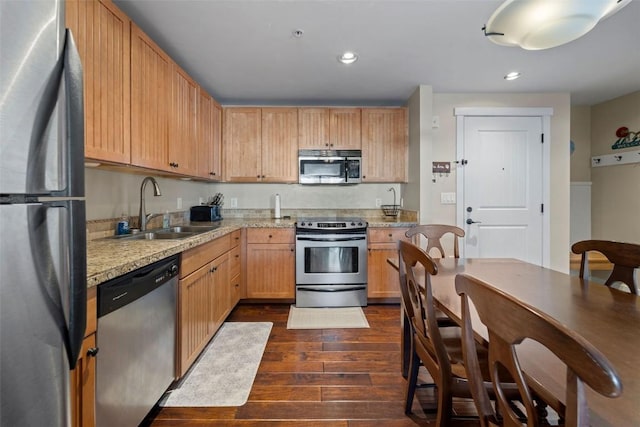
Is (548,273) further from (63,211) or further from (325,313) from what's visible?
(63,211)

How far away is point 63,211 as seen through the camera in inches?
27.1

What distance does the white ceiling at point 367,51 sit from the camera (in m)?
1.83

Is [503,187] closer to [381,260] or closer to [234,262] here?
[381,260]

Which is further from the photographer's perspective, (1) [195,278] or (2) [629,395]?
(1) [195,278]

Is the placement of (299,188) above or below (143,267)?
above

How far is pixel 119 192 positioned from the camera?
2086 mm

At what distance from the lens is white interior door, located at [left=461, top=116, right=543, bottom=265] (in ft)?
10.8

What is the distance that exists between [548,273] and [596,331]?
32.2 inches

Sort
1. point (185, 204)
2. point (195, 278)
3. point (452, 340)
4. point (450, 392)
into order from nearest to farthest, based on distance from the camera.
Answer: point (450, 392)
point (452, 340)
point (195, 278)
point (185, 204)

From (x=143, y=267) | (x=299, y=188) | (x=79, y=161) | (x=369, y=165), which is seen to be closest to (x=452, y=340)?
(x=143, y=267)

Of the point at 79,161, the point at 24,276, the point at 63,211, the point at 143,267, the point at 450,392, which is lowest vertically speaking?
the point at 450,392

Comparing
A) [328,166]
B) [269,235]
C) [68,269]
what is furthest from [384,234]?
[68,269]

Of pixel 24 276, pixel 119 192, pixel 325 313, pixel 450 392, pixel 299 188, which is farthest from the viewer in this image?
pixel 299 188

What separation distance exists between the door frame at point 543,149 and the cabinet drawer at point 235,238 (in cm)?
253
